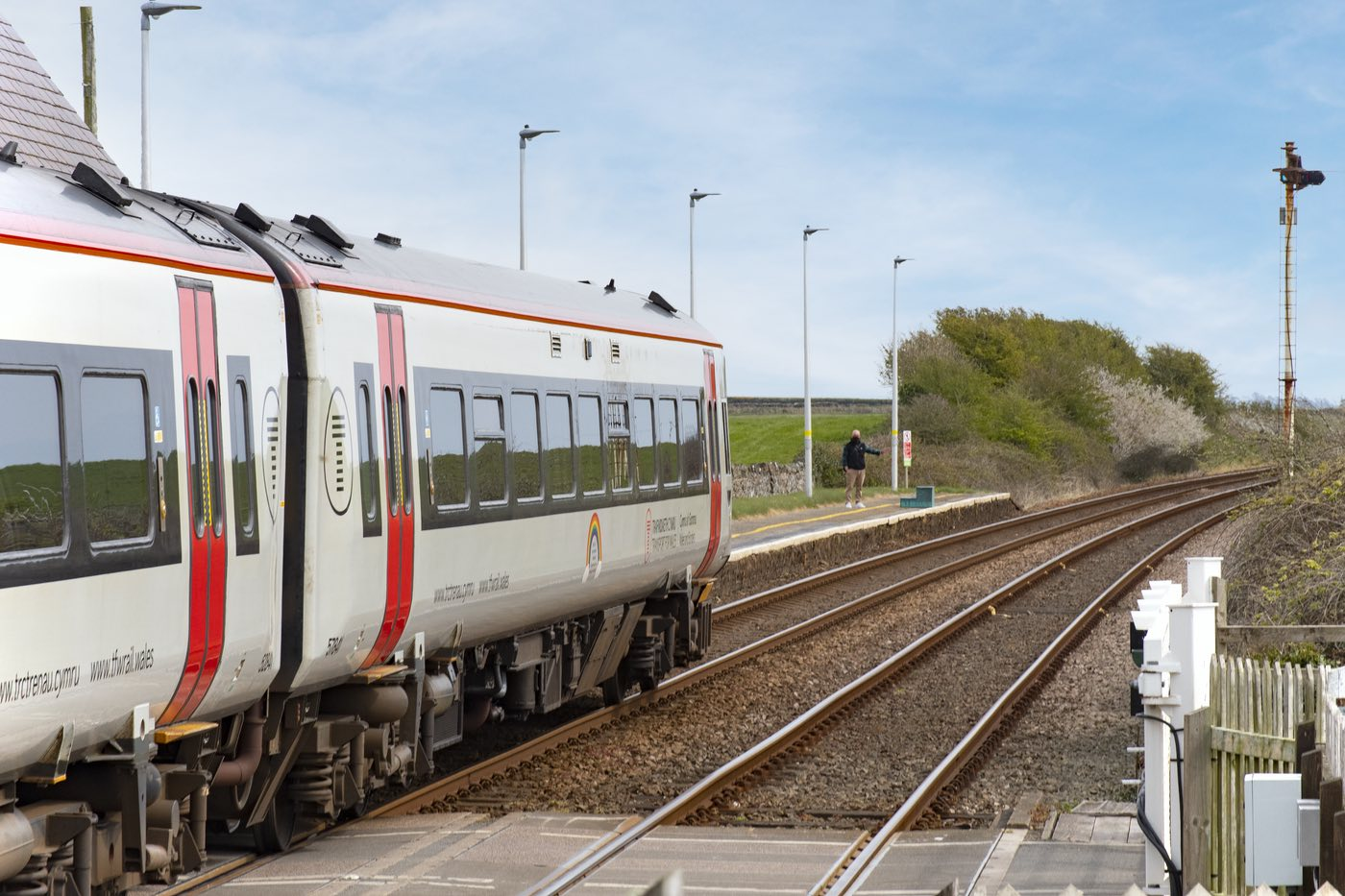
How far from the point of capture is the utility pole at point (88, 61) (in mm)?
28312

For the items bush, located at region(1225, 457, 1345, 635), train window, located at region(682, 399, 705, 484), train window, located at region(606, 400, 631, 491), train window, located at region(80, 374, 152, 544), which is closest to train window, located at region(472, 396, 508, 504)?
train window, located at region(606, 400, 631, 491)

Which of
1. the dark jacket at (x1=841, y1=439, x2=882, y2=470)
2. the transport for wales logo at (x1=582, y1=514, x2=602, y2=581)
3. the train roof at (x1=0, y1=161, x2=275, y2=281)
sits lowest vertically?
the transport for wales logo at (x1=582, y1=514, x2=602, y2=581)

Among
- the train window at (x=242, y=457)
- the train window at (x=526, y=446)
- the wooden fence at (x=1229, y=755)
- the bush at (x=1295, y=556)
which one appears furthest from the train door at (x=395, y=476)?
the bush at (x=1295, y=556)

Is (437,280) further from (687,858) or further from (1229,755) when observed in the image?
(1229,755)

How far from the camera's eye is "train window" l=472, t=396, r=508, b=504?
10961 millimetres

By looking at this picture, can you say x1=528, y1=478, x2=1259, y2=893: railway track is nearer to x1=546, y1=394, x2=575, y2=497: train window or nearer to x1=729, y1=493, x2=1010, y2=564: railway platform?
x1=546, y1=394, x2=575, y2=497: train window

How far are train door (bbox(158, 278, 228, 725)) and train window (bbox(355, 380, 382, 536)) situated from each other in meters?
1.46

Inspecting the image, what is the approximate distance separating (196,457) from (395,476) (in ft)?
7.07

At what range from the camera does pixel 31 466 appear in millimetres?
6414

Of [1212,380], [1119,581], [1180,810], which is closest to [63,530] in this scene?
[1180,810]

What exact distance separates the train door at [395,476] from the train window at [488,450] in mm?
1059

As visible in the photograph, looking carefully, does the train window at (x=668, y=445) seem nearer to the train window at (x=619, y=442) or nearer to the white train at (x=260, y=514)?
the train window at (x=619, y=442)

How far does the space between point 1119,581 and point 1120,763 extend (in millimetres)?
13163

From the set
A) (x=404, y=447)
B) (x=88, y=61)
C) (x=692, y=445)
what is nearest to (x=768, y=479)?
(x=88, y=61)
